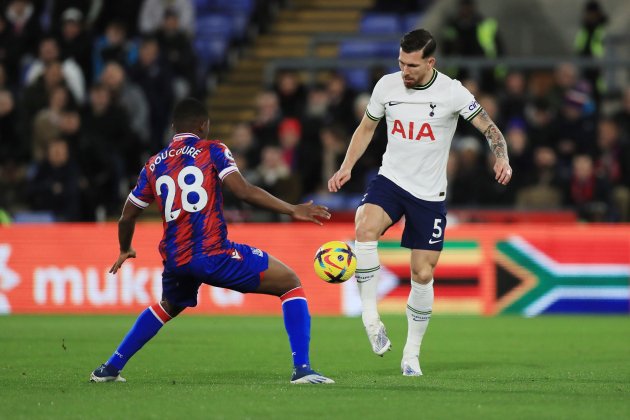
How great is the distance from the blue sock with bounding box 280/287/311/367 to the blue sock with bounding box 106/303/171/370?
93 cm

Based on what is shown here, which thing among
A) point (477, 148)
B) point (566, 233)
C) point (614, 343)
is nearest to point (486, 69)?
point (477, 148)

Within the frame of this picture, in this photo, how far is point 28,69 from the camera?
23.0 m

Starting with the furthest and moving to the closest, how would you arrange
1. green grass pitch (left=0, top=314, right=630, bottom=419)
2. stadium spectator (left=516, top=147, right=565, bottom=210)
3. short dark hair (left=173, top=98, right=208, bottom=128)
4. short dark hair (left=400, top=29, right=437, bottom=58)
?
stadium spectator (left=516, top=147, right=565, bottom=210)
short dark hair (left=400, top=29, right=437, bottom=58)
short dark hair (left=173, top=98, right=208, bottom=128)
green grass pitch (left=0, top=314, right=630, bottom=419)

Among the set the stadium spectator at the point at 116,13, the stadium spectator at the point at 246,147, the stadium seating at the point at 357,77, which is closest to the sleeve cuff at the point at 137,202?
the stadium spectator at the point at 246,147

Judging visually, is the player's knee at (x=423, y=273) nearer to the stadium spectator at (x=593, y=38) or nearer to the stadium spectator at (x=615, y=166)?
the stadium spectator at (x=615, y=166)

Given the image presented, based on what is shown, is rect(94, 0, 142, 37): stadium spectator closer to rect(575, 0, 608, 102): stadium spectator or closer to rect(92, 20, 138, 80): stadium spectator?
rect(92, 20, 138, 80): stadium spectator

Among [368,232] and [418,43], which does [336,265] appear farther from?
[418,43]

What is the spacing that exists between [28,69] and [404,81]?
13.7m

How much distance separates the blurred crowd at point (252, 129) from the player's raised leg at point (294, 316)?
990cm

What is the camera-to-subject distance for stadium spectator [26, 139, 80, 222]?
19688 millimetres

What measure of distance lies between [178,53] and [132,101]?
144 centimetres

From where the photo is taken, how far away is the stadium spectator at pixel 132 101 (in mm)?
21094

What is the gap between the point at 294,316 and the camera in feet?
31.6

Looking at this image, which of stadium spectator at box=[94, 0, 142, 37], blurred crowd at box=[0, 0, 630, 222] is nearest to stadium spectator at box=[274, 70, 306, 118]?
blurred crowd at box=[0, 0, 630, 222]
